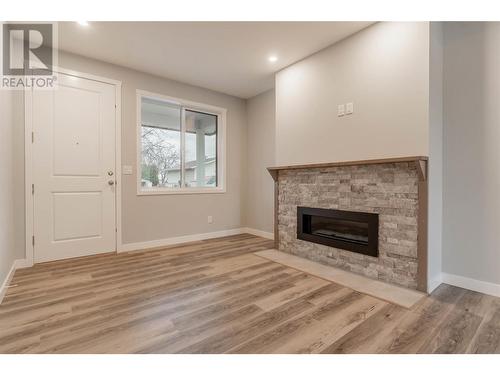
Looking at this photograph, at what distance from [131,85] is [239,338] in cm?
349

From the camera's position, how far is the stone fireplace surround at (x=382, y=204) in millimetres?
2102

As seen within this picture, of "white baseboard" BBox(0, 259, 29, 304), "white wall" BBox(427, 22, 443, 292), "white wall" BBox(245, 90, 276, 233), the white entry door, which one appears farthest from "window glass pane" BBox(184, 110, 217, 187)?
"white wall" BBox(427, 22, 443, 292)

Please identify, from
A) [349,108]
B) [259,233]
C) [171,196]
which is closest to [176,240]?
[171,196]

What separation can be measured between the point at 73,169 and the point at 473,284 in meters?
4.41

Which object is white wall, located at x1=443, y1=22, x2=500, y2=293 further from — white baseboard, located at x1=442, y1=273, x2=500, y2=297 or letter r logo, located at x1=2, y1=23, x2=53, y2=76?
letter r logo, located at x1=2, y1=23, x2=53, y2=76

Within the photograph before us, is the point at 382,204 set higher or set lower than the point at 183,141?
lower

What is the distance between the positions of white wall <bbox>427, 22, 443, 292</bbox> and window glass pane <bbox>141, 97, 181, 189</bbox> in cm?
338

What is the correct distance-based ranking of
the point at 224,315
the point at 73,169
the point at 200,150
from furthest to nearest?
the point at 200,150 < the point at 73,169 < the point at 224,315

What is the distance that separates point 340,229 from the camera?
9.27ft

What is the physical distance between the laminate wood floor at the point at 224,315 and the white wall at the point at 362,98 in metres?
1.32

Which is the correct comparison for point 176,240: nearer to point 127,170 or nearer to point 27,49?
point 127,170

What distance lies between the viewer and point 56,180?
298cm
